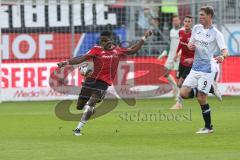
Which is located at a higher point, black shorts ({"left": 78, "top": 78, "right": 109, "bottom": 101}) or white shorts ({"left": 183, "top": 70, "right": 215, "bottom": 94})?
white shorts ({"left": 183, "top": 70, "right": 215, "bottom": 94})

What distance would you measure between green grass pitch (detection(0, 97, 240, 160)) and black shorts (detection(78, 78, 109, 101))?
72 centimetres

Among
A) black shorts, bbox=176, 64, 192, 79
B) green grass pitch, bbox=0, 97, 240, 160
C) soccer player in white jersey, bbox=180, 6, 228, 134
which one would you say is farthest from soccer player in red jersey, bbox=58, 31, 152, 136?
black shorts, bbox=176, 64, 192, 79

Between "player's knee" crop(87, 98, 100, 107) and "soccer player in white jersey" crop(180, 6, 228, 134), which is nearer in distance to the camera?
"soccer player in white jersey" crop(180, 6, 228, 134)

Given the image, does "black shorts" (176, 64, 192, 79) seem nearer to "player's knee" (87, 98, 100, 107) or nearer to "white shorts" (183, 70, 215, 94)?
"white shorts" (183, 70, 215, 94)

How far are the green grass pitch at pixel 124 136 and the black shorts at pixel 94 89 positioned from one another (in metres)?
0.72

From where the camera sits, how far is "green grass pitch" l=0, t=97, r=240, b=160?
42.9ft

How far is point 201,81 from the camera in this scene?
16.5 meters

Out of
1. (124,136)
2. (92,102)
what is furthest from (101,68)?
(124,136)

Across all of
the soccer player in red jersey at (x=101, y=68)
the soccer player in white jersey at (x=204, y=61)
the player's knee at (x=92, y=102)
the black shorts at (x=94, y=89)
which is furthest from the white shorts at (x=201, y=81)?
the player's knee at (x=92, y=102)

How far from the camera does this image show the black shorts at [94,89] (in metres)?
16.9

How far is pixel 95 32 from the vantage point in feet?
98.7

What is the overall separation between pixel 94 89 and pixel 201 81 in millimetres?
2140

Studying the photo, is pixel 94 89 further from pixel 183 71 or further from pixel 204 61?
pixel 183 71

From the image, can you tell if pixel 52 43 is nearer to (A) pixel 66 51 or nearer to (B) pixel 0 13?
(A) pixel 66 51
